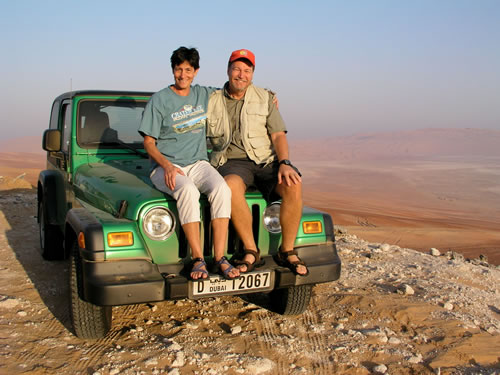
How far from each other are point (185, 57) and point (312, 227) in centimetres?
168

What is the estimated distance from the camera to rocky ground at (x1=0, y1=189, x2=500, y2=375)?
3336 millimetres

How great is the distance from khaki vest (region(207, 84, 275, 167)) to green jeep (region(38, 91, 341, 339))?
0.46 m

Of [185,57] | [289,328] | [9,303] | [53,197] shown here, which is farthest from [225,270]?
[53,197]

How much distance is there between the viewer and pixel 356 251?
6656mm

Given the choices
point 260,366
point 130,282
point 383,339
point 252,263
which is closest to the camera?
point 130,282

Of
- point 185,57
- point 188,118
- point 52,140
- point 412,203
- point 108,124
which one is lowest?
point 412,203

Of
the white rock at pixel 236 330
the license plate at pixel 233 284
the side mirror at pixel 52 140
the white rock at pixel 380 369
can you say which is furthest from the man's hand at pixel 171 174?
the white rock at pixel 380 369

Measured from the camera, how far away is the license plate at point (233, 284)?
333 cm

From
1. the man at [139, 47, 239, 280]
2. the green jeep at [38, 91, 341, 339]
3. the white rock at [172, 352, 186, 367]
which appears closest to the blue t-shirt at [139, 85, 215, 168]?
the man at [139, 47, 239, 280]

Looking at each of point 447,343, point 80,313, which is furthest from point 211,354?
point 447,343

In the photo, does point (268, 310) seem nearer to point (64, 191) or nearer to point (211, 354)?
point (211, 354)

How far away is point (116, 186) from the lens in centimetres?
381

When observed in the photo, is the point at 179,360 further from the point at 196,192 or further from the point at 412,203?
the point at 412,203

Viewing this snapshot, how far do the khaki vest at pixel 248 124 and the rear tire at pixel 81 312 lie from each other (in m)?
1.40
